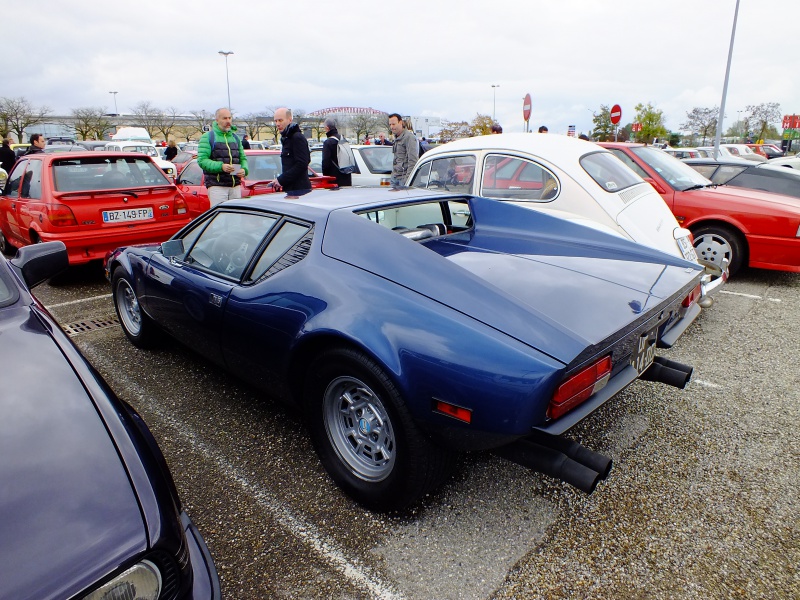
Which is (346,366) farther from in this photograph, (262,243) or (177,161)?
(177,161)

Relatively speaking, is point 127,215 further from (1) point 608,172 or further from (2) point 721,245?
(2) point 721,245

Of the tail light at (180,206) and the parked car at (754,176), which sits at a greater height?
the parked car at (754,176)

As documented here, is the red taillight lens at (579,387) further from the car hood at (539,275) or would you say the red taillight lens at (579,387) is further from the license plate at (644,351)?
the license plate at (644,351)

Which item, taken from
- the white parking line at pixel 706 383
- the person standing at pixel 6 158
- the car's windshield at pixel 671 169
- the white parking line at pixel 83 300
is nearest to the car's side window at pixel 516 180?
the white parking line at pixel 706 383

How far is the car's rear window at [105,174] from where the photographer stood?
5777 mm

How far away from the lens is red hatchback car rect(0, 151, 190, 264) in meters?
5.52

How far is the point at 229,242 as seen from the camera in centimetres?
304

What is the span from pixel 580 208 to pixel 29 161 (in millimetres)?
6363

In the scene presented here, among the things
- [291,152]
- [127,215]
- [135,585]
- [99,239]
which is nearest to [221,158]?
[291,152]

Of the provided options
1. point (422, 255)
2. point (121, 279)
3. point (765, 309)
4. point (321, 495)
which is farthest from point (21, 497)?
point (765, 309)

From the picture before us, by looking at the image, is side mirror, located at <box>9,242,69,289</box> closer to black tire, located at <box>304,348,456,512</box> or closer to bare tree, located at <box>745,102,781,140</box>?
black tire, located at <box>304,348,456,512</box>

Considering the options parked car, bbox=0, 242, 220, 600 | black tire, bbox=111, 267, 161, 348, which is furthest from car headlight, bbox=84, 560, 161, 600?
black tire, bbox=111, 267, 161, 348

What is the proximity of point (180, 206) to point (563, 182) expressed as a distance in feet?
14.8

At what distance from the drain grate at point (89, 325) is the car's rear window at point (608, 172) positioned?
14.8ft
